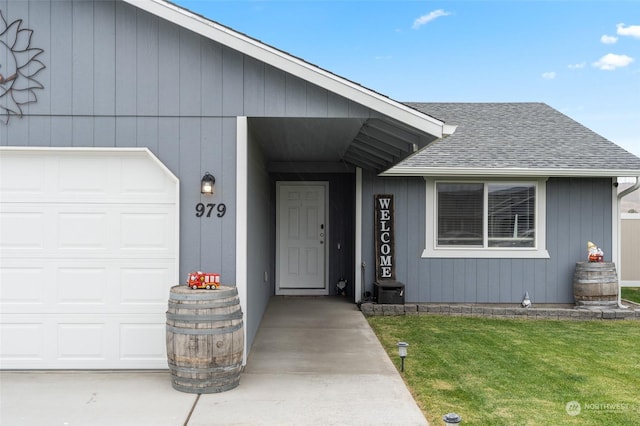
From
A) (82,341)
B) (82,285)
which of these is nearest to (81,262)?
(82,285)

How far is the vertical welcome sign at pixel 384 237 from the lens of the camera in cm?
794

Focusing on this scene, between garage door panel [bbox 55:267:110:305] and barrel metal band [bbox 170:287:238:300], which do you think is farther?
garage door panel [bbox 55:267:110:305]

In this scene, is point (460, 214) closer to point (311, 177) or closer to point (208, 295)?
point (311, 177)

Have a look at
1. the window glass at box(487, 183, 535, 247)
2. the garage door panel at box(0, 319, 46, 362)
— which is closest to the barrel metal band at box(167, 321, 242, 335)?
the garage door panel at box(0, 319, 46, 362)

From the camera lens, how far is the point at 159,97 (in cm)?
457

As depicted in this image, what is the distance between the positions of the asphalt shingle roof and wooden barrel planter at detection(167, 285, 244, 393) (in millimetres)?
3945

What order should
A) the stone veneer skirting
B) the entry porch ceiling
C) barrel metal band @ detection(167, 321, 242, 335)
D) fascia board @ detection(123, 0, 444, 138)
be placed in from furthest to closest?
the stone veneer skirting
the entry porch ceiling
fascia board @ detection(123, 0, 444, 138)
barrel metal band @ detection(167, 321, 242, 335)

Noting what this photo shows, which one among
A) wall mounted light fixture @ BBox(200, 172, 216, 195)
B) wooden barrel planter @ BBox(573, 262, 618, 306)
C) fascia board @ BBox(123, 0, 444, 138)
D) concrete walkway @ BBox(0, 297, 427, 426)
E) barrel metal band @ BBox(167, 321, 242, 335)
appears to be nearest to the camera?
concrete walkway @ BBox(0, 297, 427, 426)

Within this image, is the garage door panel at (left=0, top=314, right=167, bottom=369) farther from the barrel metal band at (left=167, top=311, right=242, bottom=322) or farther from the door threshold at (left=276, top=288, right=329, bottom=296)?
the door threshold at (left=276, top=288, right=329, bottom=296)

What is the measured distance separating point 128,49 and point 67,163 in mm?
1236

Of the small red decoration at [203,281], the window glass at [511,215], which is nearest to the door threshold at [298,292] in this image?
the window glass at [511,215]

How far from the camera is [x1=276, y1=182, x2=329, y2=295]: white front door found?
9109mm

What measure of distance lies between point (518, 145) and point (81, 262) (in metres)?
7.19

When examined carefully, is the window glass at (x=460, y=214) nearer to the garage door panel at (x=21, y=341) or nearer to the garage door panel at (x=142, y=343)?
the garage door panel at (x=142, y=343)
